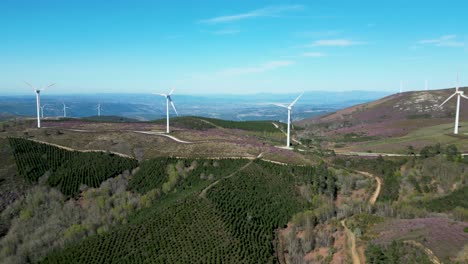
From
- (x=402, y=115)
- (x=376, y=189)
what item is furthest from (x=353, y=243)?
(x=402, y=115)

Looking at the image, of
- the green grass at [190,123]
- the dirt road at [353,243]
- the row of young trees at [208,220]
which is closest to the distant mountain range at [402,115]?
the green grass at [190,123]

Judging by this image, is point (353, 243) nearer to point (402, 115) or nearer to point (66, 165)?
point (66, 165)

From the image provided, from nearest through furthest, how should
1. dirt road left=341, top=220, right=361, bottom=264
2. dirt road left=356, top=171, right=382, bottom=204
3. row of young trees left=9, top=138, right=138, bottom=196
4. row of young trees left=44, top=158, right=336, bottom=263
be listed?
dirt road left=341, top=220, right=361, bottom=264, row of young trees left=44, top=158, right=336, bottom=263, dirt road left=356, top=171, right=382, bottom=204, row of young trees left=9, top=138, right=138, bottom=196

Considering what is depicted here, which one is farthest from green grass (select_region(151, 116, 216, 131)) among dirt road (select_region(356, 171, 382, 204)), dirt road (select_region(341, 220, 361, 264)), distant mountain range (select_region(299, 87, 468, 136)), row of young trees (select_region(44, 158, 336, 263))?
dirt road (select_region(341, 220, 361, 264))

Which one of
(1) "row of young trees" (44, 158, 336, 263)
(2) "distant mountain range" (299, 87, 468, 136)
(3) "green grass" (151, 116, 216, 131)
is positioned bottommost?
(1) "row of young trees" (44, 158, 336, 263)

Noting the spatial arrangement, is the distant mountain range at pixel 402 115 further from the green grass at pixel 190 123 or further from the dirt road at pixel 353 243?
the dirt road at pixel 353 243

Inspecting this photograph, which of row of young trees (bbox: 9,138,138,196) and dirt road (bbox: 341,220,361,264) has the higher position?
row of young trees (bbox: 9,138,138,196)

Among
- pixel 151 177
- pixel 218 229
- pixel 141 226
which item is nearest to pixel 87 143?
pixel 151 177

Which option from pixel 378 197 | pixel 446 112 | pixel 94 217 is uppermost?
pixel 446 112

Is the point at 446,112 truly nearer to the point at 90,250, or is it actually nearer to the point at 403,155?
the point at 403,155

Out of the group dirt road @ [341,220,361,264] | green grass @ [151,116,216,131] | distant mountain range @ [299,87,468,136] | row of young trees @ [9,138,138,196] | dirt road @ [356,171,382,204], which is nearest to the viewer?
dirt road @ [341,220,361,264]

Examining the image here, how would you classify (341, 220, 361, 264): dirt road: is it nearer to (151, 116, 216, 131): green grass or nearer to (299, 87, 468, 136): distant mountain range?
(299, 87, 468, 136): distant mountain range
